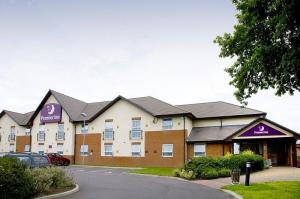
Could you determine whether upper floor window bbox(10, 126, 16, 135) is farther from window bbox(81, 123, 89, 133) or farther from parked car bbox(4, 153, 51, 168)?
parked car bbox(4, 153, 51, 168)

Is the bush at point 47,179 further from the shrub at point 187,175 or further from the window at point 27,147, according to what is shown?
the window at point 27,147

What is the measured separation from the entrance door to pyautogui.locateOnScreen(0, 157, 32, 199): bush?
30336mm

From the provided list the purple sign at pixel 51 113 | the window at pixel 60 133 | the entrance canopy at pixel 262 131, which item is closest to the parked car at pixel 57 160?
the window at pixel 60 133

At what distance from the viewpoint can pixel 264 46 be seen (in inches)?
669

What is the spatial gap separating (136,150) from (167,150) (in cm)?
407

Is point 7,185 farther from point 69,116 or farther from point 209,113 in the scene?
point 69,116

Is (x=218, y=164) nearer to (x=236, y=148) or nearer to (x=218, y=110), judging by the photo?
(x=236, y=148)

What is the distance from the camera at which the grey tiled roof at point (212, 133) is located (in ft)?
121

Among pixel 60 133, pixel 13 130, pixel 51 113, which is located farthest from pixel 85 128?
pixel 13 130

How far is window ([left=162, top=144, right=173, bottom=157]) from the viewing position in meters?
39.2

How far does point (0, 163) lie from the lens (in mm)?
12766

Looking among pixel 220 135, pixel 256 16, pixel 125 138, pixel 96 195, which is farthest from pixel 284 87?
pixel 125 138

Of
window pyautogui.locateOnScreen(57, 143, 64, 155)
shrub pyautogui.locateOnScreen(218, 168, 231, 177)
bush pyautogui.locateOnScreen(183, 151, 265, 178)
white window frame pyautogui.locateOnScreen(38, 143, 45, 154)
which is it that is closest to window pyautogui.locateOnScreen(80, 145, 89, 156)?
Result: window pyautogui.locateOnScreen(57, 143, 64, 155)

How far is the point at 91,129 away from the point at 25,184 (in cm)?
3217
